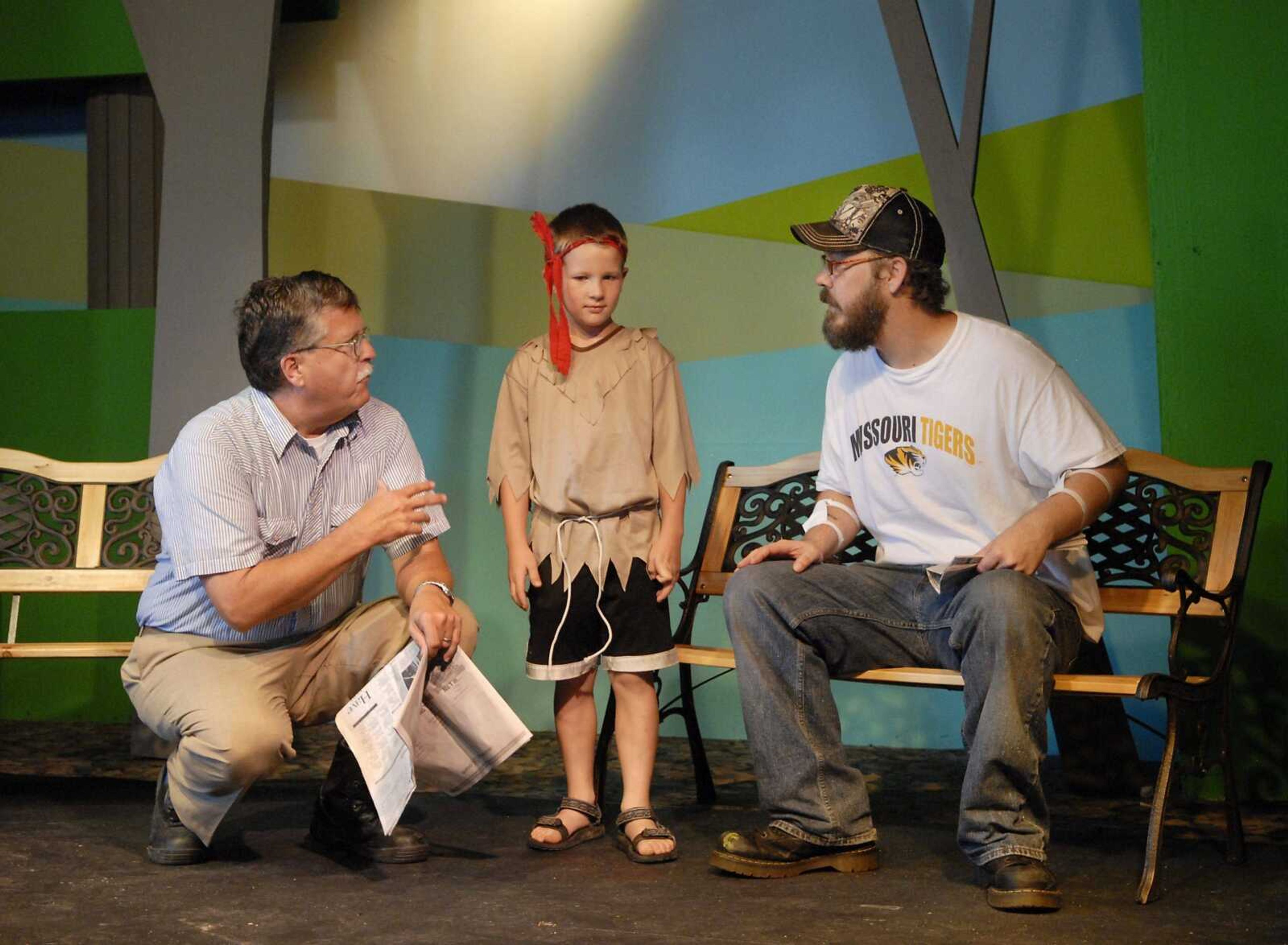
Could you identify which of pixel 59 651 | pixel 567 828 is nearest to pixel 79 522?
pixel 59 651

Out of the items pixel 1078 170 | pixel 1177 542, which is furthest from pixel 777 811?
pixel 1078 170

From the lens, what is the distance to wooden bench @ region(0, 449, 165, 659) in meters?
3.69

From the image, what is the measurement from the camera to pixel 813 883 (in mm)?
2727

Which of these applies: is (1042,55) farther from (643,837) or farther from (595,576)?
(643,837)

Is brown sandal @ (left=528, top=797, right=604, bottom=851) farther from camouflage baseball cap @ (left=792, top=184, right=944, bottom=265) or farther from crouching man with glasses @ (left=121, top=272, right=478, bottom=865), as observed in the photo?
camouflage baseball cap @ (left=792, top=184, right=944, bottom=265)

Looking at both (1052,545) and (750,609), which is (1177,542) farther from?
(750,609)

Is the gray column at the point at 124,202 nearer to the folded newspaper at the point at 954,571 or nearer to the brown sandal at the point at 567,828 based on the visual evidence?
the brown sandal at the point at 567,828

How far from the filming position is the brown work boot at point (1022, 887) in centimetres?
246

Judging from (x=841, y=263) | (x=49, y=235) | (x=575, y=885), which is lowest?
(x=575, y=885)

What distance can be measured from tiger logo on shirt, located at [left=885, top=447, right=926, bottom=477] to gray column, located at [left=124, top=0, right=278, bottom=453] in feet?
7.17

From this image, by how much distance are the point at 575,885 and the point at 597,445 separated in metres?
1.03

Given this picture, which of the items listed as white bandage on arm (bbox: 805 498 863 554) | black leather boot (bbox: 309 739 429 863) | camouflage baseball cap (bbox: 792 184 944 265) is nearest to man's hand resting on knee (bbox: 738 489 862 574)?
white bandage on arm (bbox: 805 498 863 554)

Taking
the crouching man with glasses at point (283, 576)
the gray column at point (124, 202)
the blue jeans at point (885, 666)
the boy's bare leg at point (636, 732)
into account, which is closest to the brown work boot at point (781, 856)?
the blue jeans at point (885, 666)

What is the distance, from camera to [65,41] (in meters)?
5.06
